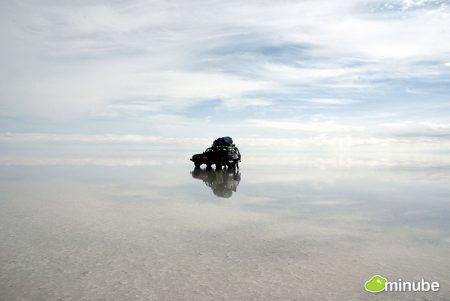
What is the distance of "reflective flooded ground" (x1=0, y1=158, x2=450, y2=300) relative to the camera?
805 centimetres

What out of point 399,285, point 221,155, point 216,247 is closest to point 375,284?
point 399,285

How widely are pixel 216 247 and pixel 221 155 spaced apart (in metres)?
30.1

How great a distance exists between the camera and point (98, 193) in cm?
2328

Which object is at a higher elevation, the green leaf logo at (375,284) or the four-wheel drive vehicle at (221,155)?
the four-wheel drive vehicle at (221,155)

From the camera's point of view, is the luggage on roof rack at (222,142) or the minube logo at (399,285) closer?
the minube logo at (399,285)

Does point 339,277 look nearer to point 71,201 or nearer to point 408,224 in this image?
point 408,224

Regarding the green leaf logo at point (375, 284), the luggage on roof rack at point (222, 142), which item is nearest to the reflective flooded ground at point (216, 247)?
the green leaf logo at point (375, 284)

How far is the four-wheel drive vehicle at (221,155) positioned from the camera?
41156 millimetres

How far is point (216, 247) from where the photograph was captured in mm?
11234

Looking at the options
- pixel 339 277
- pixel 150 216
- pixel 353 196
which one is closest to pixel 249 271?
pixel 339 277

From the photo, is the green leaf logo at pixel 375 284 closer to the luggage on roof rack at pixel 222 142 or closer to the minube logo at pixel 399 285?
the minube logo at pixel 399 285

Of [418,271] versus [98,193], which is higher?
[98,193]

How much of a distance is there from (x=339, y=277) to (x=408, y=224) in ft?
26.2

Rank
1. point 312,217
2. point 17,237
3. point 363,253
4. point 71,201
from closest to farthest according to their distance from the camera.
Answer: point 363,253 < point 17,237 < point 312,217 < point 71,201
